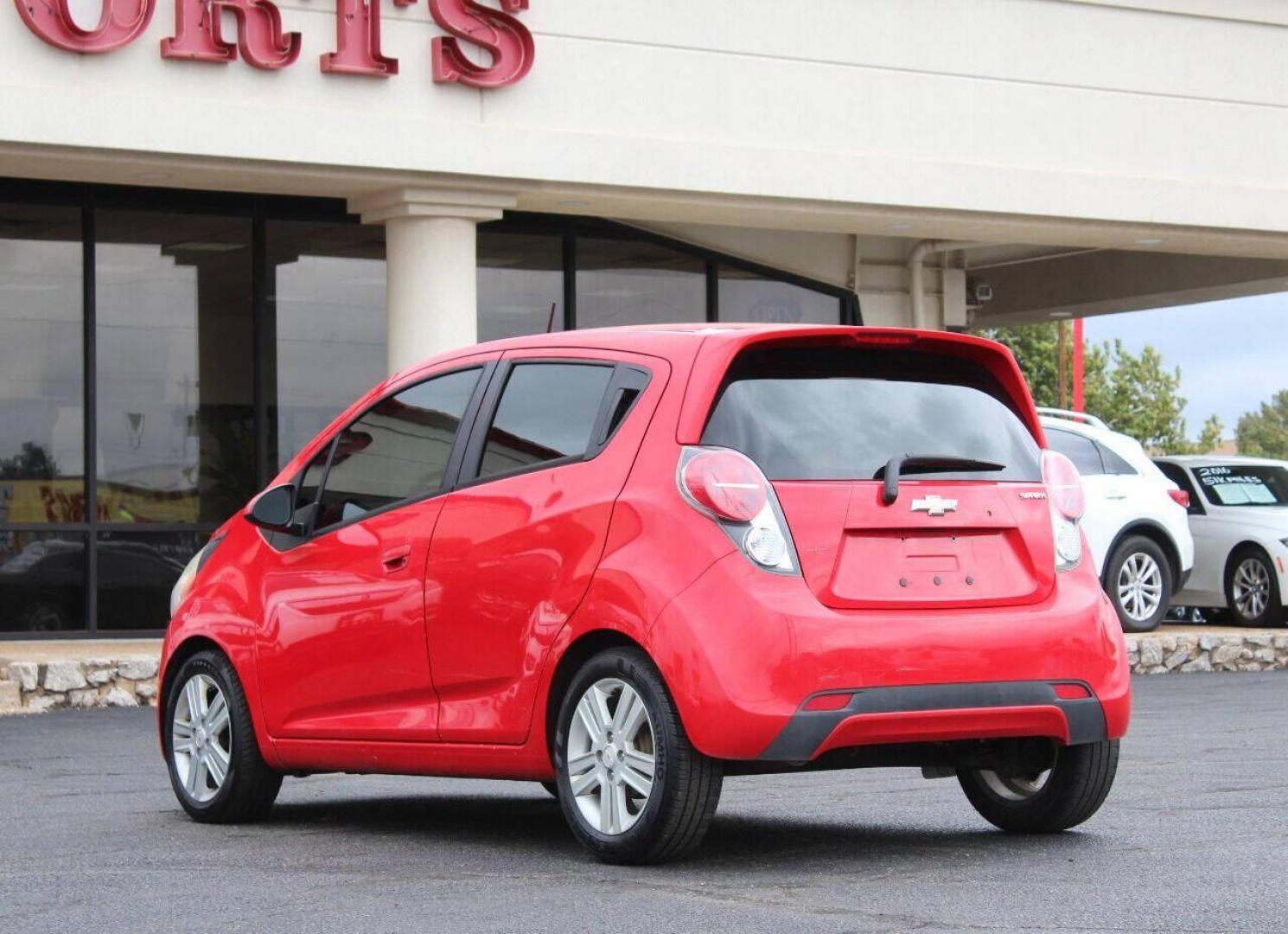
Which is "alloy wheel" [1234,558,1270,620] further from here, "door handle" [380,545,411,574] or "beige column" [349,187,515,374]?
"door handle" [380,545,411,574]

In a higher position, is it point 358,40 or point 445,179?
point 358,40

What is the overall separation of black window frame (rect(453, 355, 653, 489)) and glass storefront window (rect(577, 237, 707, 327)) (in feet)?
42.7

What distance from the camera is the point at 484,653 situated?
680cm

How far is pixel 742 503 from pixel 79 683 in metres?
9.05

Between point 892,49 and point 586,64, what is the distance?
3.06 m

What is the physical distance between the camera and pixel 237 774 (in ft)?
25.6

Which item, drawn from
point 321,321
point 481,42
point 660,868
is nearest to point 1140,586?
point 481,42

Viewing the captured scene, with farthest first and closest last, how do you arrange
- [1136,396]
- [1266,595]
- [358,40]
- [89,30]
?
1. [1136,396]
2. [1266,595]
3. [358,40]
4. [89,30]

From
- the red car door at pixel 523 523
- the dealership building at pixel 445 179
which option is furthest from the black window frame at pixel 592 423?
the dealership building at pixel 445 179

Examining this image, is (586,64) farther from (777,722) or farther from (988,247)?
(777,722)

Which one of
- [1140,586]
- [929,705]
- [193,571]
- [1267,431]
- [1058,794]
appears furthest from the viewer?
[1267,431]

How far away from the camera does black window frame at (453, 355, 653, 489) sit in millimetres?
6641

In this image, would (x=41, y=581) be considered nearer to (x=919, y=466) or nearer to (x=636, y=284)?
(x=636, y=284)

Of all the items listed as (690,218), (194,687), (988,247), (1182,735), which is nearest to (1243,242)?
(988,247)
